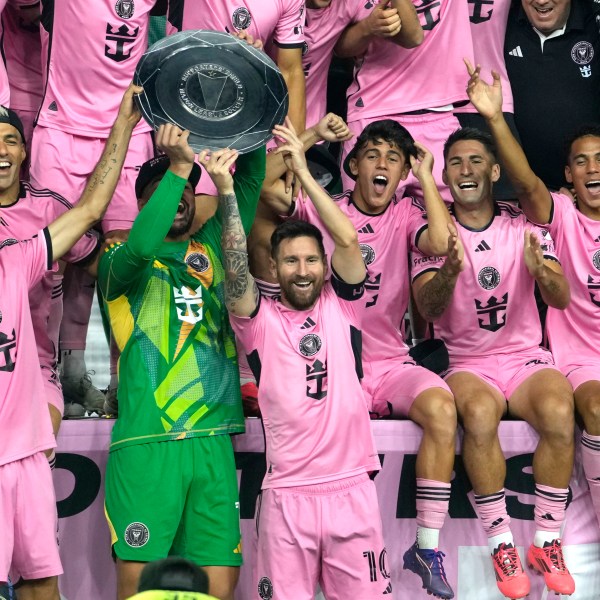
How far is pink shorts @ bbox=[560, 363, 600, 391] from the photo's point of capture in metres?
6.16

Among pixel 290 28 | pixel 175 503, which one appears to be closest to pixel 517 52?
pixel 290 28

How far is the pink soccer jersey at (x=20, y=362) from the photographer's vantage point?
4.98m

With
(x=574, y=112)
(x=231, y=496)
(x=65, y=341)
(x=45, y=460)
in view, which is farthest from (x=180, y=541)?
(x=574, y=112)

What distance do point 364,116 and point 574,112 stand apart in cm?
125

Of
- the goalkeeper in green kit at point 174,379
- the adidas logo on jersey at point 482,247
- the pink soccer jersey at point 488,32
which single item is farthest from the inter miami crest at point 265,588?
the pink soccer jersey at point 488,32

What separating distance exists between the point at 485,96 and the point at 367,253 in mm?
977

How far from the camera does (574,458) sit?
616 cm

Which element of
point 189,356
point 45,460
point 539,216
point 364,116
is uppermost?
point 364,116

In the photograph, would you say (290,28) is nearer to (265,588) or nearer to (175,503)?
(175,503)

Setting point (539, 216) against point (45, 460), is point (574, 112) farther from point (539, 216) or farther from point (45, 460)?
point (45, 460)

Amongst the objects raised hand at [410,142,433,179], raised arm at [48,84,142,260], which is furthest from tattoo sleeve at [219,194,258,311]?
raised hand at [410,142,433,179]

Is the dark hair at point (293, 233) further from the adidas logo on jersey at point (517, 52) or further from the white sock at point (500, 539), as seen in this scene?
the adidas logo on jersey at point (517, 52)

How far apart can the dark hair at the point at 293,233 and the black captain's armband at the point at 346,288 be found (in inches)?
4.8

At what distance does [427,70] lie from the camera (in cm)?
709
